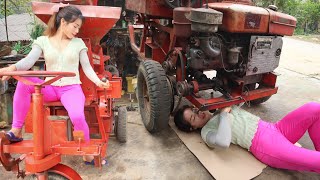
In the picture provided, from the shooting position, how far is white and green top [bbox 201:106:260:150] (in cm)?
264

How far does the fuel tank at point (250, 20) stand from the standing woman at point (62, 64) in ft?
4.46

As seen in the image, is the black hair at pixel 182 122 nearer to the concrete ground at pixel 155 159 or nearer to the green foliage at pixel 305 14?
the concrete ground at pixel 155 159

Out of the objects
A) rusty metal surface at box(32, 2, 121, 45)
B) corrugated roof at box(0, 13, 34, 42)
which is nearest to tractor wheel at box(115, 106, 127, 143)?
rusty metal surface at box(32, 2, 121, 45)

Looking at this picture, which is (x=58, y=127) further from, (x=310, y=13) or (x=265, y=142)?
(x=310, y=13)

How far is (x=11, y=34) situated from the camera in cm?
629

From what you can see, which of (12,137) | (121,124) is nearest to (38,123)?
(12,137)

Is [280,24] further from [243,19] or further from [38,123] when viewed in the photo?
[38,123]

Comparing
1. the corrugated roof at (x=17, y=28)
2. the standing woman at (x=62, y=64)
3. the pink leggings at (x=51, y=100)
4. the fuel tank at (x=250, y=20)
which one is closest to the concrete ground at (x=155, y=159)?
the standing woman at (x=62, y=64)

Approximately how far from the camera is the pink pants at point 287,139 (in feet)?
7.95

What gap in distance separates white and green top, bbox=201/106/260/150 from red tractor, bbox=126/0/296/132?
0.53 ft

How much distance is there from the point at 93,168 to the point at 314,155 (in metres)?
1.89

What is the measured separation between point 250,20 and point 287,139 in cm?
117

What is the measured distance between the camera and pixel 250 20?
109 inches

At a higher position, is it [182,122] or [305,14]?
[305,14]
